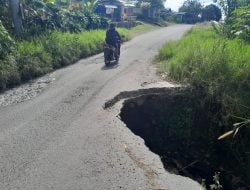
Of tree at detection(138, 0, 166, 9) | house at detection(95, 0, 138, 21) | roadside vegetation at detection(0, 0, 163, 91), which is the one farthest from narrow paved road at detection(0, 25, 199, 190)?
tree at detection(138, 0, 166, 9)

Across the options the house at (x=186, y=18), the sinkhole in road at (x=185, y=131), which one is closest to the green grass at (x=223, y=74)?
the sinkhole in road at (x=185, y=131)

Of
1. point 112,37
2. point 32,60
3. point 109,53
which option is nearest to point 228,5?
point 112,37

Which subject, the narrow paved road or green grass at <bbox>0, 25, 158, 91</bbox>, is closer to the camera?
the narrow paved road

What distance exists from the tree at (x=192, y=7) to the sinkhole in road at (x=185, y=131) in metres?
57.9

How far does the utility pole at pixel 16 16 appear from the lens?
1444 centimetres

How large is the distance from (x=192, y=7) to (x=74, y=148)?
66166 millimetres

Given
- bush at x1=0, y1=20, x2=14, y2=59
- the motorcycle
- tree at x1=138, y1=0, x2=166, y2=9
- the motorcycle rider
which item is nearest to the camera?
bush at x1=0, y1=20, x2=14, y2=59

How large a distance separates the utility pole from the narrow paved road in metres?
5.80

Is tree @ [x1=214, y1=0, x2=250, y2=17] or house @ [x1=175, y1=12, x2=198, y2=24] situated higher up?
tree @ [x1=214, y1=0, x2=250, y2=17]

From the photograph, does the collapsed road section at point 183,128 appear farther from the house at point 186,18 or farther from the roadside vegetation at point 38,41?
the house at point 186,18

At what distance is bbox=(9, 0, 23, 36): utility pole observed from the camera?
1444 centimetres

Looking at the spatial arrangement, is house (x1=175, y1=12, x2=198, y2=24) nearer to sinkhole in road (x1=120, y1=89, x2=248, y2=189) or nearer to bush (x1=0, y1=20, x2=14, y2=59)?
bush (x1=0, y1=20, x2=14, y2=59)

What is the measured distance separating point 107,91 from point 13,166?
4818 millimetres

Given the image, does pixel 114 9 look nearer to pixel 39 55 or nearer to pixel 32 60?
pixel 39 55
